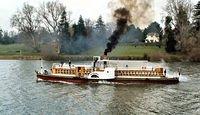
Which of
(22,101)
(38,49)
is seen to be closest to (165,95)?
(22,101)

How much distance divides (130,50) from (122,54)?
9.92 metres

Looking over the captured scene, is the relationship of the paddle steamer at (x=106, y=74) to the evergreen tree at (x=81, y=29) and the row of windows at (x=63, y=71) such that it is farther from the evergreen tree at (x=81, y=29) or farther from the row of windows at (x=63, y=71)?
the evergreen tree at (x=81, y=29)

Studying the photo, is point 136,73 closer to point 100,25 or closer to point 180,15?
point 180,15

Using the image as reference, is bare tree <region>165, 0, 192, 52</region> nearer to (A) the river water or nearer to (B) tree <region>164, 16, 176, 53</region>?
(B) tree <region>164, 16, 176, 53</region>

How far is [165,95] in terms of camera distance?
52.7m

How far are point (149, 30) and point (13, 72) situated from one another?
9203 cm

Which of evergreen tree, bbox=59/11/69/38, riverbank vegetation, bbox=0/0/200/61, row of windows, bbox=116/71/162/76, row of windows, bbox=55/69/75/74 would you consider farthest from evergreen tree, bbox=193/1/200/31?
row of windows, bbox=55/69/75/74

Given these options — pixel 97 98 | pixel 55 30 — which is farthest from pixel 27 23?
pixel 97 98

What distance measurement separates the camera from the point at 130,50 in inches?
4729

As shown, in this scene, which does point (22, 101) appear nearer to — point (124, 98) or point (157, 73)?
point (124, 98)

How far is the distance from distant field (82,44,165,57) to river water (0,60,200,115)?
44190 millimetres

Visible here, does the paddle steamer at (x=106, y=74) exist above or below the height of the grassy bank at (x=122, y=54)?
below

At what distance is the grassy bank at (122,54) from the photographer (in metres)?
106

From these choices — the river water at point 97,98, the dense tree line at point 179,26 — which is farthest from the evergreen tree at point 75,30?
the river water at point 97,98
